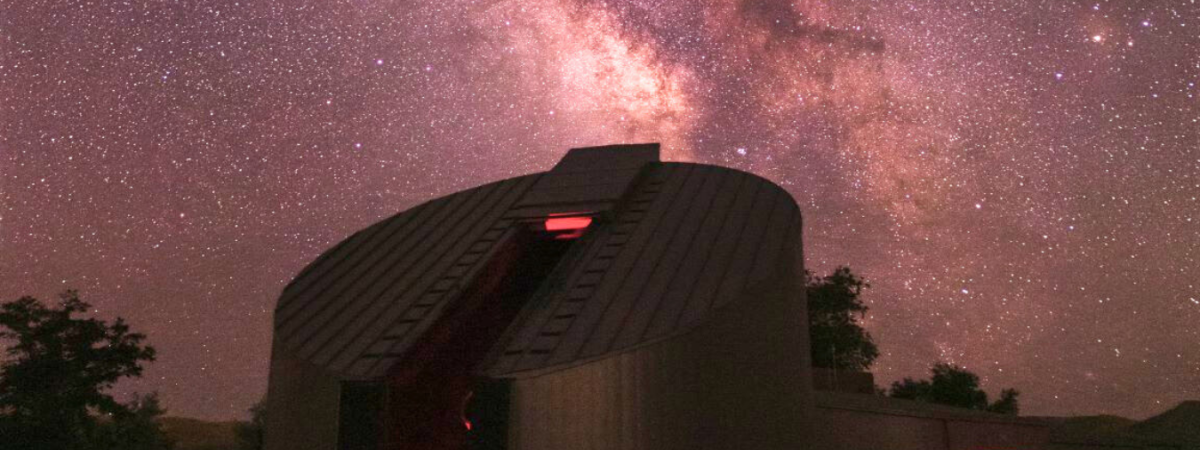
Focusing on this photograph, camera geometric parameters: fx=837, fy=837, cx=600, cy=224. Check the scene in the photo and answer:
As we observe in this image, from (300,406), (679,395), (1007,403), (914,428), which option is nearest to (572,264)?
(679,395)

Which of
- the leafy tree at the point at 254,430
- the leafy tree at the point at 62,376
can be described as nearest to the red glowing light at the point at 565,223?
the leafy tree at the point at 62,376

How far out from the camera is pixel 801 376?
9.08 metres

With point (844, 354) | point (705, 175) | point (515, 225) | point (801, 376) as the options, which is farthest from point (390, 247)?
point (844, 354)

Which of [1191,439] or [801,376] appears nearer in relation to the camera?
[801,376]

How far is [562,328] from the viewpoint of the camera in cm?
732

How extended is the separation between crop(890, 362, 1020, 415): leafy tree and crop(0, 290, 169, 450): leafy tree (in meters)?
21.2

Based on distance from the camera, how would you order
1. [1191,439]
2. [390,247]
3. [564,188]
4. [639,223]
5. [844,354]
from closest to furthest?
[639,223], [390,247], [564,188], [1191,439], [844,354]

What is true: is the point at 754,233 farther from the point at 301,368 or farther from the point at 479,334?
the point at 301,368

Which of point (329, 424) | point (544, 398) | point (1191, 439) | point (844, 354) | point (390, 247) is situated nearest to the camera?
point (544, 398)

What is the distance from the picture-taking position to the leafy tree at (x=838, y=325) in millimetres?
24609

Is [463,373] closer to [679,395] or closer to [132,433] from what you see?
[679,395]

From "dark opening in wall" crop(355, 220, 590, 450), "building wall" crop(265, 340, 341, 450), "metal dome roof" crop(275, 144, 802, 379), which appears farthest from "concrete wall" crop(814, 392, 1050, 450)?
"building wall" crop(265, 340, 341, 450)

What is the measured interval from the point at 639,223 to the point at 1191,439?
1550 centimetres

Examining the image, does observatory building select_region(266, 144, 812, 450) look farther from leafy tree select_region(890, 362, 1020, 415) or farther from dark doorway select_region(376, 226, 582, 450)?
leafy tree select_region(890, 362, 1020, 415)
